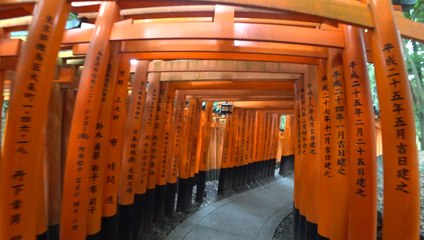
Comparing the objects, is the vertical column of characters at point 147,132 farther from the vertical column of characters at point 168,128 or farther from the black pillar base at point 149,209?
the vertical column of characters at point 168,128

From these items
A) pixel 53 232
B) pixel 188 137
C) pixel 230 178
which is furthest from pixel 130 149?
pixel 230 178

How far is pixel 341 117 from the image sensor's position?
3502 mm

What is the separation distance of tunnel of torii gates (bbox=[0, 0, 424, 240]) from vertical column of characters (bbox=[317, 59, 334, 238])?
17mm

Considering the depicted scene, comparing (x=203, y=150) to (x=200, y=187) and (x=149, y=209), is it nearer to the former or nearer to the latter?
(x=200, y=187)

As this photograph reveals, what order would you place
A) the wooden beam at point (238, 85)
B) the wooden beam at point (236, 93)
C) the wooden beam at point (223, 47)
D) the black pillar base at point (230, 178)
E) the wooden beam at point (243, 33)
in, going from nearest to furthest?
the wooden beam at point (243, 33)
the wooden beam at point (223, 47)
the wooden beam at point (238, 85)
the wooden beam at point (236, 93)
the black pillar base at point (230, 178)

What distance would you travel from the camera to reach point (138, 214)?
6.45 meters

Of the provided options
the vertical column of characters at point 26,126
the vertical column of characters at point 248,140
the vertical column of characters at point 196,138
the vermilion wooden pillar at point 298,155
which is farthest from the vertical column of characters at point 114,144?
the vertical column of characters at point 248,140

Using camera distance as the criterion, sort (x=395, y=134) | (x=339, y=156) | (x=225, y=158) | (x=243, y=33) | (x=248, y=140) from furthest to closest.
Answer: (x=248, y=140), (x=225, y=158), (x=339, y=156), (x=243, y=33), (x=395, y=134)

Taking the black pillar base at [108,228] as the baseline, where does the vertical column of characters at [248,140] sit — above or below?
above

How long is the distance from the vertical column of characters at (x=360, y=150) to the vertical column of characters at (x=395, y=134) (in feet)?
Answer: 1.21

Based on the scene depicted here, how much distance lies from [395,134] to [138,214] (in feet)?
18.3

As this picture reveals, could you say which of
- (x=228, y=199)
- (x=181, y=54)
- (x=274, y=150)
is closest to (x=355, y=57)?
(x=181, y=54)

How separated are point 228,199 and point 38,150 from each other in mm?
9225

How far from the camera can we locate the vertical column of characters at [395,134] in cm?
257
